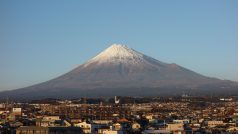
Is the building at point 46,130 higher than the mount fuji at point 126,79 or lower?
lower

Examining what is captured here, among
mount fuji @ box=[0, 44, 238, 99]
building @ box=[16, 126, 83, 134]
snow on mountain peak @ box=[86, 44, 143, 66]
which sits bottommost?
building @ box=[16, 126, 83, 134]

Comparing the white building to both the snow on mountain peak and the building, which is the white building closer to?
the building

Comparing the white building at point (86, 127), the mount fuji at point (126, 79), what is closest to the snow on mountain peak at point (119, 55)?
the mount fuji at point (126, 79)

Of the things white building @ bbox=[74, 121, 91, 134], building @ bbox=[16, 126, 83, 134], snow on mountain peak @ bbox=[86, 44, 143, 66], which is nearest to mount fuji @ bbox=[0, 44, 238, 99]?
snow on mountain peak @ bbox=[86, 44, 143, 66]

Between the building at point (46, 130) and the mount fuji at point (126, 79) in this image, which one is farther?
the mount fuji at point (126, 79)

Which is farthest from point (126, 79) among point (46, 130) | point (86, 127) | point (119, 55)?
point (46, 130)

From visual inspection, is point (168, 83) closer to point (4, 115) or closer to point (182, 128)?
point (4, 115)

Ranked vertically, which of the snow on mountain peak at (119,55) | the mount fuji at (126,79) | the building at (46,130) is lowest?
the building at (46,130)

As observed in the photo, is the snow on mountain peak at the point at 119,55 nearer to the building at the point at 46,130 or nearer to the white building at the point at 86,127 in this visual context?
the white building at the point at 86,127
